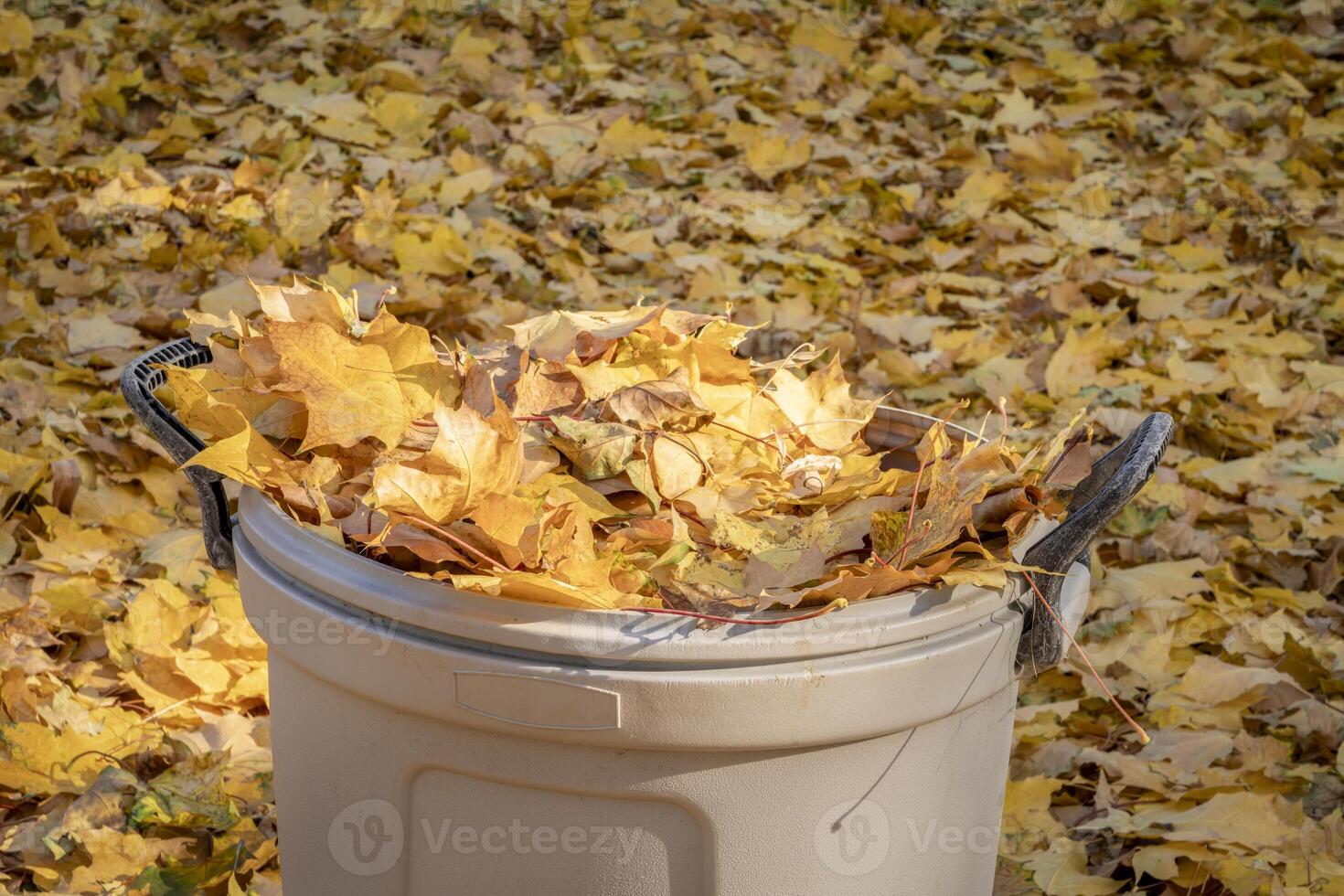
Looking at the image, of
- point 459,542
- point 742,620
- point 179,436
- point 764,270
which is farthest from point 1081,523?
point 764,270

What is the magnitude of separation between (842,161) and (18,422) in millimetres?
2197

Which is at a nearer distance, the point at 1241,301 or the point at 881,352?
the point at 881,352

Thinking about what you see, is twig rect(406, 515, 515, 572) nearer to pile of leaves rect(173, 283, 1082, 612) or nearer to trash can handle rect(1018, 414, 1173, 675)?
pile of leaves rect(173, 283, 1082, 612)

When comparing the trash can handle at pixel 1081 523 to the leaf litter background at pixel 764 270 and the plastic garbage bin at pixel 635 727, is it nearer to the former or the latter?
the plastic garbage bin at pixel 635 727

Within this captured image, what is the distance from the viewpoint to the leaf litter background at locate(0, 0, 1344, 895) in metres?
1.55

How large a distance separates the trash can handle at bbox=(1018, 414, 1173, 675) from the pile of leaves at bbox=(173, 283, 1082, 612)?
29mm

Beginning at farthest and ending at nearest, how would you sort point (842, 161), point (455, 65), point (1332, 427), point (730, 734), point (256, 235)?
point (455, 65)
point (842, 161)
point (256, 235)
point (1332, 427)
point (730, 734)

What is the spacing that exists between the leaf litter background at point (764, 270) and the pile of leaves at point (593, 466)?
1.95 ft

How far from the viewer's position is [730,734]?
0.83 m

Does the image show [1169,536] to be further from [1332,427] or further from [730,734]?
[730,734]

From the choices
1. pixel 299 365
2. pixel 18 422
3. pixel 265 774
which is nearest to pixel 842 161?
pixel 18 422

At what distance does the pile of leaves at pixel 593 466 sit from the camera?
0.88 meters

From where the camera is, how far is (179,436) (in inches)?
41.4

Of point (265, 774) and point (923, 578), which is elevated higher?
point (923, 578)
